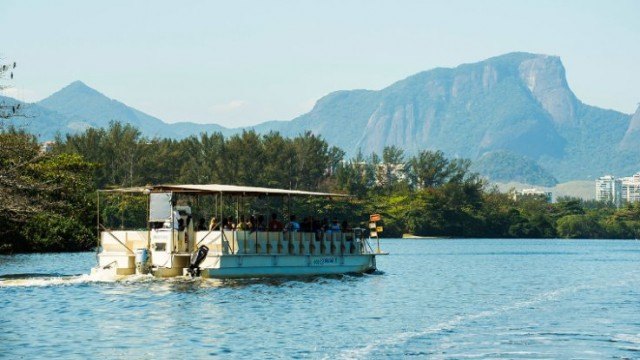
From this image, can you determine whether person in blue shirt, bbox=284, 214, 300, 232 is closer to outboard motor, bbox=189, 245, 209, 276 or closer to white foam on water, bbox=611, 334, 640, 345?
outboard motor, bbox=189, 245, 209, 276

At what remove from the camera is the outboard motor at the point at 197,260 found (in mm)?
45500

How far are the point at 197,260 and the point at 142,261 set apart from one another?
8.22 feet

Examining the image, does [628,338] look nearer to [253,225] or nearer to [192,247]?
[253,225]

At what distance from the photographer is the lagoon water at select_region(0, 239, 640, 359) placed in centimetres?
2858

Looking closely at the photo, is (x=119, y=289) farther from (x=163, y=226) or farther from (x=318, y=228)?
(x=318, y=228)

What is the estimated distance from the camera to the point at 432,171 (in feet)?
612

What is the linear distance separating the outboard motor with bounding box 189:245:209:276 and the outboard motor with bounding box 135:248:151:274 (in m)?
2.01

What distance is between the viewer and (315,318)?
36.2 metres

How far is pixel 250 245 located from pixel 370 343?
59.1 ft

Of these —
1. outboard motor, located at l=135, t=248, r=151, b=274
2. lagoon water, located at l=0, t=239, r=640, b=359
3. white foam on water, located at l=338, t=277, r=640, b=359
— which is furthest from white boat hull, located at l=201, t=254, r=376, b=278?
white foam on water, located at l=338, t=277, r=640, b=359

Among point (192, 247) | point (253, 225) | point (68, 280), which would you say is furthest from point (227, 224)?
point (68, 280)

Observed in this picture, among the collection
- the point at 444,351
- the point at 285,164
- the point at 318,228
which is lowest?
the point at 444,351

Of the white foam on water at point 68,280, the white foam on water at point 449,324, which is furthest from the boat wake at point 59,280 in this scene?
the white foam on water at point 449,324

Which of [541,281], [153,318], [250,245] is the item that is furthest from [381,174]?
[153,318]
